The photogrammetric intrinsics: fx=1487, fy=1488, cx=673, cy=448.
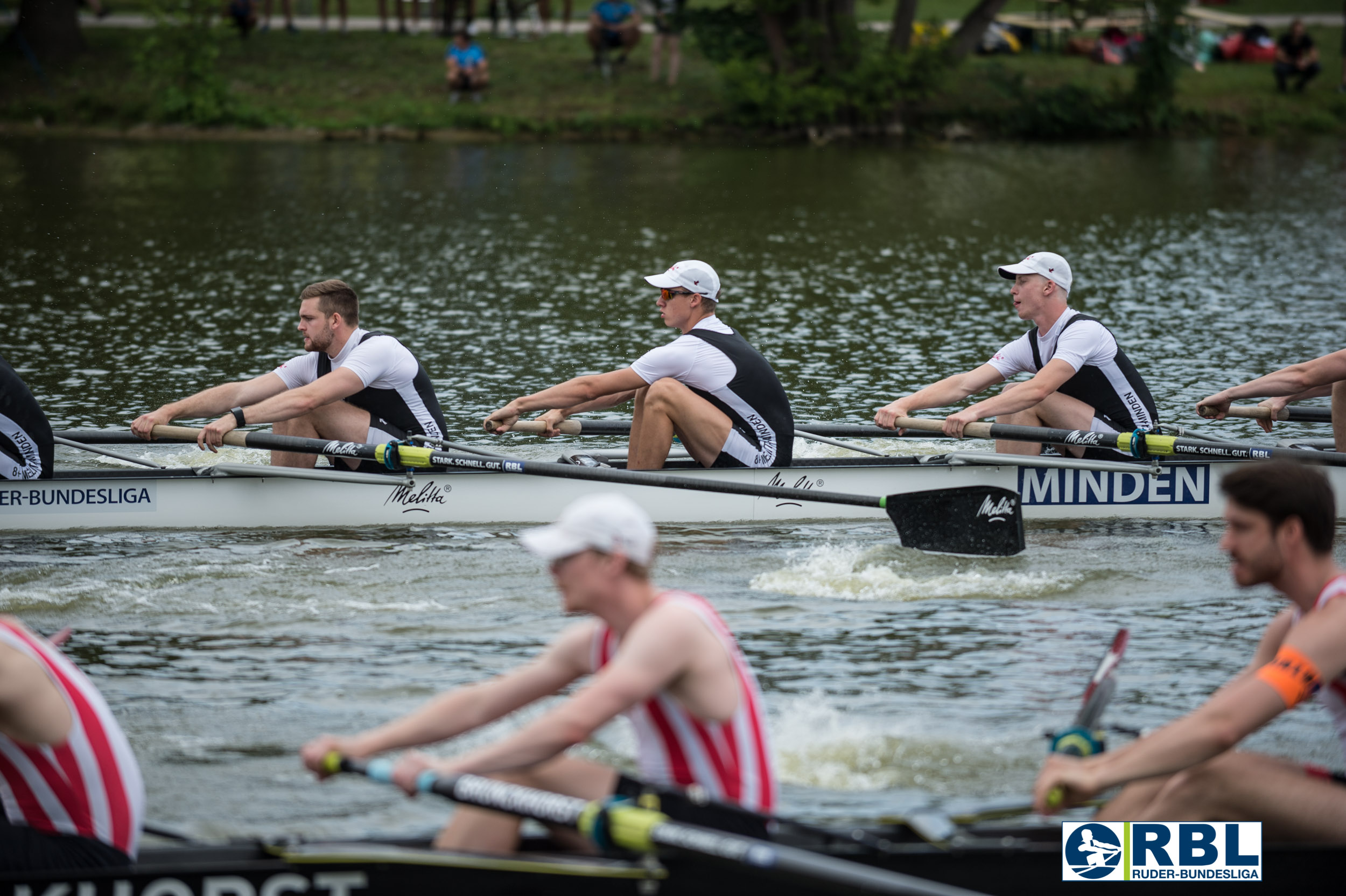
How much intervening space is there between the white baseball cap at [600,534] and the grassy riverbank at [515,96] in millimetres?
27528

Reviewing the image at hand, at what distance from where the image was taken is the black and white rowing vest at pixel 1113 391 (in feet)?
30.3

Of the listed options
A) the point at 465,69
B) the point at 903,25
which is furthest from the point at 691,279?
the point at 903,25

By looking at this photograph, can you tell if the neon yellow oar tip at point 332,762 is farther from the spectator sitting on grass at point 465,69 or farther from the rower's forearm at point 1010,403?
the spectator sitting on grass at point 465,69

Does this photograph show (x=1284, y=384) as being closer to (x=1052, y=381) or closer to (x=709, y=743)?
(x=1052, y=381)

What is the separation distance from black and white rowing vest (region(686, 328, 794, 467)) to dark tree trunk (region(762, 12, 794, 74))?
23.5 meters

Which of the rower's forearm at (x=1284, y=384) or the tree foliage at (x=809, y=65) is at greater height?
the tree foliage at (x=809, y=65)

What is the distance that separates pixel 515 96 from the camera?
3155 centimetres

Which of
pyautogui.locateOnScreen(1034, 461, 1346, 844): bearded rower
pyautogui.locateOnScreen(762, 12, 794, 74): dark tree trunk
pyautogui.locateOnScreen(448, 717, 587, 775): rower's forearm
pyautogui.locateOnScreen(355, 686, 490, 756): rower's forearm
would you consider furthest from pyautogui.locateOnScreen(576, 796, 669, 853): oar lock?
pyautogui.locateOnScreen(762, 12, 794, 74): dark tree trunk

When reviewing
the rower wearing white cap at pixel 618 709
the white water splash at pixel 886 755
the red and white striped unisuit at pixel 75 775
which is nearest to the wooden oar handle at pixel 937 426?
the white water splash at pixel 886 755

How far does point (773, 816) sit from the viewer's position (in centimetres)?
396

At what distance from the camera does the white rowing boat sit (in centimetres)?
893

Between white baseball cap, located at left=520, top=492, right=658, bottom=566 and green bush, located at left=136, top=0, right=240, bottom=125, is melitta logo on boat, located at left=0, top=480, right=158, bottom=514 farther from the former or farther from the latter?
green bush, located at left=136, top=0, right=240, bottom=125

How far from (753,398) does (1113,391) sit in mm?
2301

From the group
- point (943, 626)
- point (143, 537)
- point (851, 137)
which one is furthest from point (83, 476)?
point (851, 137)
